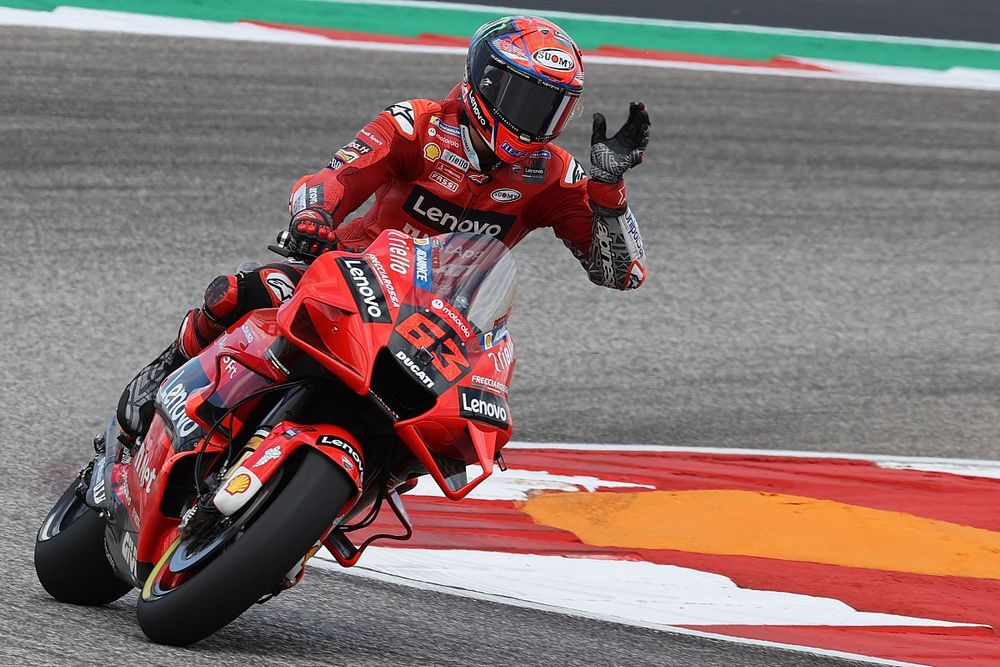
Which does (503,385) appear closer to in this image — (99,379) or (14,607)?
(14,607)

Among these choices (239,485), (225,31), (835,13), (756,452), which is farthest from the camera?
(835,13)

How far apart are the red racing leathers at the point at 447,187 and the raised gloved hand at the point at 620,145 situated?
0.29ft

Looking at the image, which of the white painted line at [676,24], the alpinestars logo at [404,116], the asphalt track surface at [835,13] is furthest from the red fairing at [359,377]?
the asphalt track surface at [835,13]

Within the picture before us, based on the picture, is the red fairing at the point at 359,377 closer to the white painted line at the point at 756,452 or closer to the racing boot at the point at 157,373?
the racing boot at the point at 157,373

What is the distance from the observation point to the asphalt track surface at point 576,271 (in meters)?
4.60

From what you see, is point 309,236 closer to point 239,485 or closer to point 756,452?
point 239,485

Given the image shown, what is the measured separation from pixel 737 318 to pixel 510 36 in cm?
452

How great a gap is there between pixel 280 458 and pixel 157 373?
3.52ft

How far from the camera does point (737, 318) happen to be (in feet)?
27.9

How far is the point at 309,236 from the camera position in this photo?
3.87m

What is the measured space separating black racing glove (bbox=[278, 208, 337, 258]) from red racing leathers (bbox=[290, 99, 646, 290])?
13.7 inches

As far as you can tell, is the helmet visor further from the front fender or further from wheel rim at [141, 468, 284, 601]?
wheel rim at [141, 468, 284, 601]

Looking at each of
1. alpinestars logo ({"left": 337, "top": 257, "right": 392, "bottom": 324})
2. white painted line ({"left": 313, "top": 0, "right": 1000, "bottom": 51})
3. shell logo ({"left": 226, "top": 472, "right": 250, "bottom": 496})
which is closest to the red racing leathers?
alpinestars logo ({"left": 337, "top": 257, "right": 392, "bottom": 324})

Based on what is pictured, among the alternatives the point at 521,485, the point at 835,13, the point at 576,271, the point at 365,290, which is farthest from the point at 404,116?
the point at 835,13
